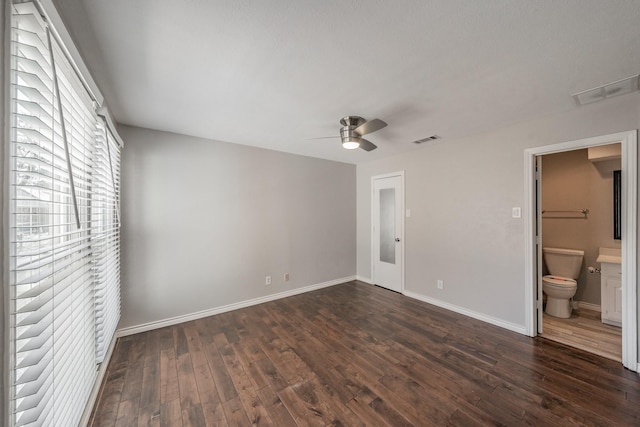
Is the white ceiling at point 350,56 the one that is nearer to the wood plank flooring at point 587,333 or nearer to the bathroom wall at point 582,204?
the bathroom wall at point 582,204

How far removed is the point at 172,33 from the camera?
4.40ft

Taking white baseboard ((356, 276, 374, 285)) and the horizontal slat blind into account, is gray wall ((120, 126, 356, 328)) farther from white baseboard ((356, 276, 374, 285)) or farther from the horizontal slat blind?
white baseboard ((356, 276, 374, 285))

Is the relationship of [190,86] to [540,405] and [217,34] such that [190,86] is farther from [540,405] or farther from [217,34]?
[540,405]

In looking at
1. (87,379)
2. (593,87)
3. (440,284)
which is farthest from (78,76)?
(440,284)

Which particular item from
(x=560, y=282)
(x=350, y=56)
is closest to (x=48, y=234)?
(x=350, y=56)

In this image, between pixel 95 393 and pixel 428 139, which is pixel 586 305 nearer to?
pixel 428 139

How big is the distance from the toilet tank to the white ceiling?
7.30 ft

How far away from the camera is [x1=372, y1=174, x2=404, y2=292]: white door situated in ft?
13.1

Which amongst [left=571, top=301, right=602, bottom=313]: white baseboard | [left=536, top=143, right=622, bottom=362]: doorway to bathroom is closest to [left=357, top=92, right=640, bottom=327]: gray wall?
[left=536, top=143, right=622, bottom=362]: doorway to bathroom

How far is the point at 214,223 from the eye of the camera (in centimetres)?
320

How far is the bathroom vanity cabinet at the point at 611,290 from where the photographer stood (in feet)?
8.87

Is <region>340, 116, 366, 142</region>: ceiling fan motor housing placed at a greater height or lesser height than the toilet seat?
greater

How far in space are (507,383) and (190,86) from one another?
11.6ft

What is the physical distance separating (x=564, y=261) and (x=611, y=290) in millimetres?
599
